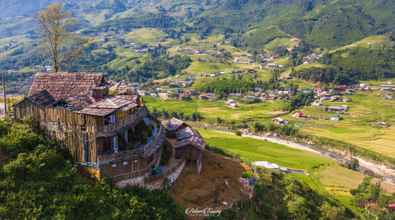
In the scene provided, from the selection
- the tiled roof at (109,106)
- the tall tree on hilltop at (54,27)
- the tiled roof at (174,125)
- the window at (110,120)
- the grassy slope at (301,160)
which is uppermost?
the tall tree on hilltop at (54,27)

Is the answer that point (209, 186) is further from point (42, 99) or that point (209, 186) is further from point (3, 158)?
point (3, 158)

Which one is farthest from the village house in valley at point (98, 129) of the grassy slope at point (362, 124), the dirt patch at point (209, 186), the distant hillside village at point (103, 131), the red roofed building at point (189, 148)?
the grassy slope at point (362, 124)

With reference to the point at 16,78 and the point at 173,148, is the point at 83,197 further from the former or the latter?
the point at 16,78

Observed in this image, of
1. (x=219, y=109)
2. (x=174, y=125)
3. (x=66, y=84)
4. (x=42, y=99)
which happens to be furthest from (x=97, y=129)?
(x=219, y=109)

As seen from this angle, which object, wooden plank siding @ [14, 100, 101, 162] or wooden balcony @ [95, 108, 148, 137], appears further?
wooden balcony @ [95, 108, 148, 137]

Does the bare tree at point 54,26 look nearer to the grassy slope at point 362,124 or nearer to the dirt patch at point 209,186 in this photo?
the dirt patch at point 209,186

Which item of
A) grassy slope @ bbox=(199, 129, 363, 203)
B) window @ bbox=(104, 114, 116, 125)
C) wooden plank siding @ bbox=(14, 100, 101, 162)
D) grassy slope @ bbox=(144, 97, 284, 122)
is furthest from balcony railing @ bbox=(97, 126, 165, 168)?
grassy slope @ bbox=(144, 97, 284, 122)

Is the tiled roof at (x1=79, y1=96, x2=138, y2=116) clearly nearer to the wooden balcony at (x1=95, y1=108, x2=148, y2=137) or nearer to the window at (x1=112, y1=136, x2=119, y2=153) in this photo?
the wooden balcony at (x1=95, y1=108, x2=148, y2=137)
